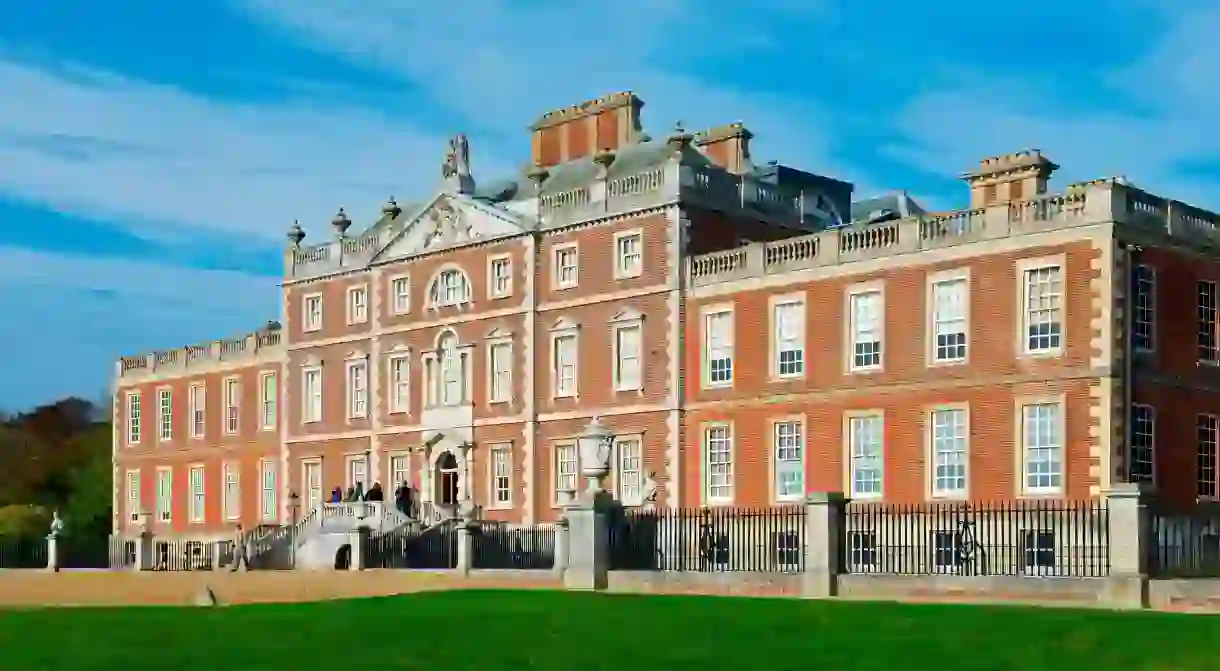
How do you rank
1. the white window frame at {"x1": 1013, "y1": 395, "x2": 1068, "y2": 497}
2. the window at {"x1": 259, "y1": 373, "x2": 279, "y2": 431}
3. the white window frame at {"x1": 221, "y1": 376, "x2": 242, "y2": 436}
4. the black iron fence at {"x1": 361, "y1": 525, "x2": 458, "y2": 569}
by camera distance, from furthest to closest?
1. the white window frame at {"x1": 221, "y1": 376, "x2": 242, "y2": 436}
2. the window at {"x1": 259, "y1": 373, "x2": 279, "y2": 431}
3. the black iron fence at {"x1": 361, "y1": 525, "x2": 458, "y2": 569}
4. the white window frame at {"x1": 1013, "y1": 395, "x2": 1068, "y2": 497}

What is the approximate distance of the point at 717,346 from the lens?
139 ft

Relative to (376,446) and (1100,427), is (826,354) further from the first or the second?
(376,446)

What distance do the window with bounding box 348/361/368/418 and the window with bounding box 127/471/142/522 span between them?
48.8ft

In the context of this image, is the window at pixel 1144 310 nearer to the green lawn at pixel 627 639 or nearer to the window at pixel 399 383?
the green lawn at pixel 627 639

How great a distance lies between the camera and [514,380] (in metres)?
46.8

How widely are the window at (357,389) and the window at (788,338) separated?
15052 millimetres

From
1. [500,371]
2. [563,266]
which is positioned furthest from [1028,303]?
[500,371]

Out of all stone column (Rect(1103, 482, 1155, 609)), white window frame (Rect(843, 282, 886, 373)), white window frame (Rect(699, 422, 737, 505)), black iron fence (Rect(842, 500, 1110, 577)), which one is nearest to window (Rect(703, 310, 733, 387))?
white window frame (Rect(699, 422, 737, 505))

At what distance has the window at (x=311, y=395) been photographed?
53656 millimetres

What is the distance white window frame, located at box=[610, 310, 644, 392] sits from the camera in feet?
143

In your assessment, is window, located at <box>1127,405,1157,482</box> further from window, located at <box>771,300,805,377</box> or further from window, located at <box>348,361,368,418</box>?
window, located at <box>348,361,368,418</box>

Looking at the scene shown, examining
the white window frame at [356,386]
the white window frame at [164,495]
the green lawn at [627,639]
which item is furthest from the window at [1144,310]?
the white window frame at [164,495]

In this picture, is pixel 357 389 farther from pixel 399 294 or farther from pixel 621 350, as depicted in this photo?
pixel 621 350

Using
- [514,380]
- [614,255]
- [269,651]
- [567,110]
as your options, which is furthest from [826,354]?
[269,651]
